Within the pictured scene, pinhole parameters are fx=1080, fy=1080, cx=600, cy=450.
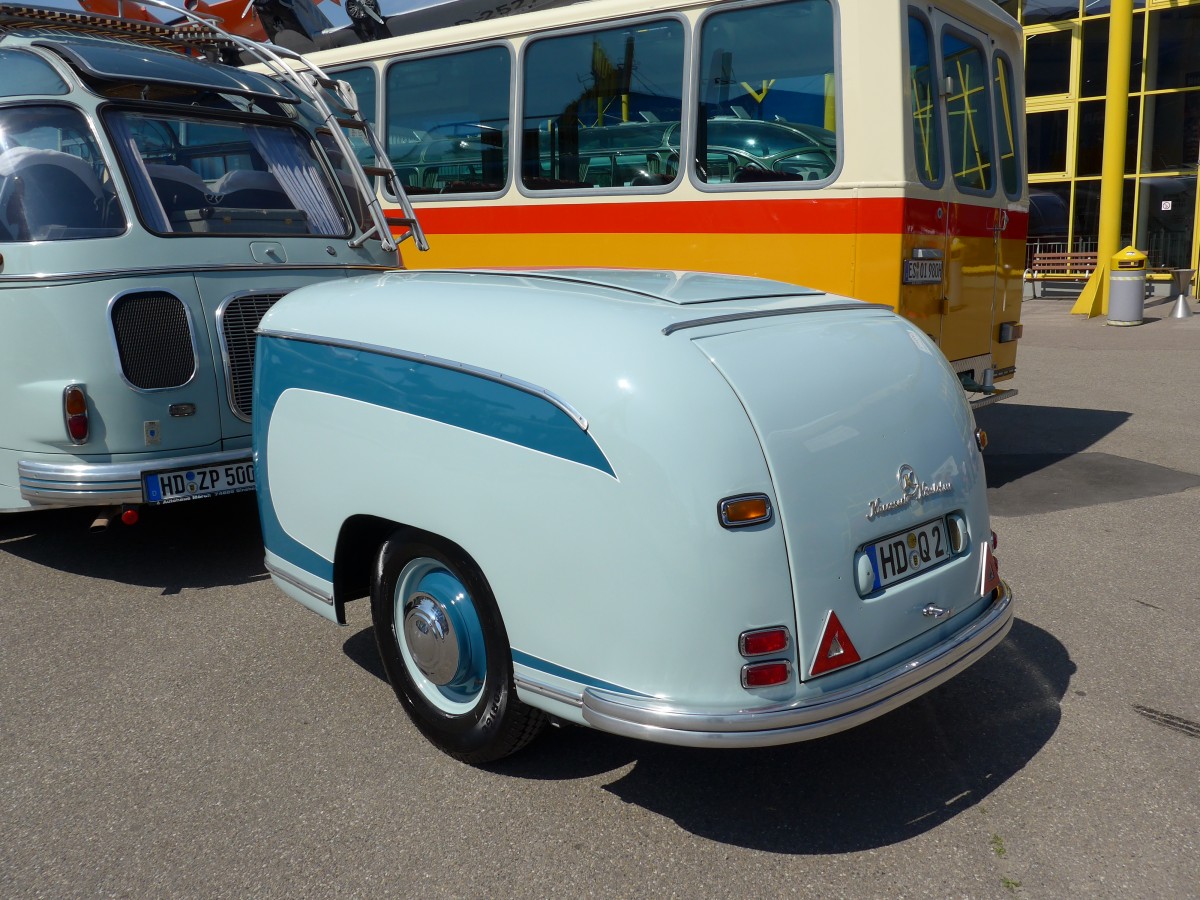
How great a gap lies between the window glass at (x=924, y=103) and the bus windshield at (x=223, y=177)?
11.1 ft

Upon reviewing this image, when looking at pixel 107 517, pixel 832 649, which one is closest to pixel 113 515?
pixel 107 517

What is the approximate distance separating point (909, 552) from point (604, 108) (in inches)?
200

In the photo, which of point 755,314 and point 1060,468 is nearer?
point 755,314

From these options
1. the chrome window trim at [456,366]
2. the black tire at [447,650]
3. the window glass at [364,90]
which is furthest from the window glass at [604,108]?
the black tire at [447,650]

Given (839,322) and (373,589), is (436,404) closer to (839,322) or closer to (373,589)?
(373,589)

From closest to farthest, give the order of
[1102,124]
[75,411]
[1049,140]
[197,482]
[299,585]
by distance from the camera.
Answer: [299,585]
[75,411]
[197,482]
[1102,124]
[1049,140]

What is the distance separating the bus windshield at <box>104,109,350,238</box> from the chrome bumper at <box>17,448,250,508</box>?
1.19m

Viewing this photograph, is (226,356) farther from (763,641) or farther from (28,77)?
(763,641)

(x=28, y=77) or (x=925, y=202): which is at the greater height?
(x=28, y=77)

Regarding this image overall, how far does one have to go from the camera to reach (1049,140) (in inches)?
856

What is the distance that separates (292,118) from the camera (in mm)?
6262

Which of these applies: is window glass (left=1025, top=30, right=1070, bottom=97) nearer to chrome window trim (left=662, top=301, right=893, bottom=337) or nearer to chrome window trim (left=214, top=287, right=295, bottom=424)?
Result: chrome window trim (left=214, top=287, right=295, bottom=424)

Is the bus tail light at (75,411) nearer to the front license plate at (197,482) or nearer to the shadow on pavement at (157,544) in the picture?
the front license plate at (197,482)

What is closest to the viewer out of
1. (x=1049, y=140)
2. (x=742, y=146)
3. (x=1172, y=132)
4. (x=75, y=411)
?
(x=75, y=411)
